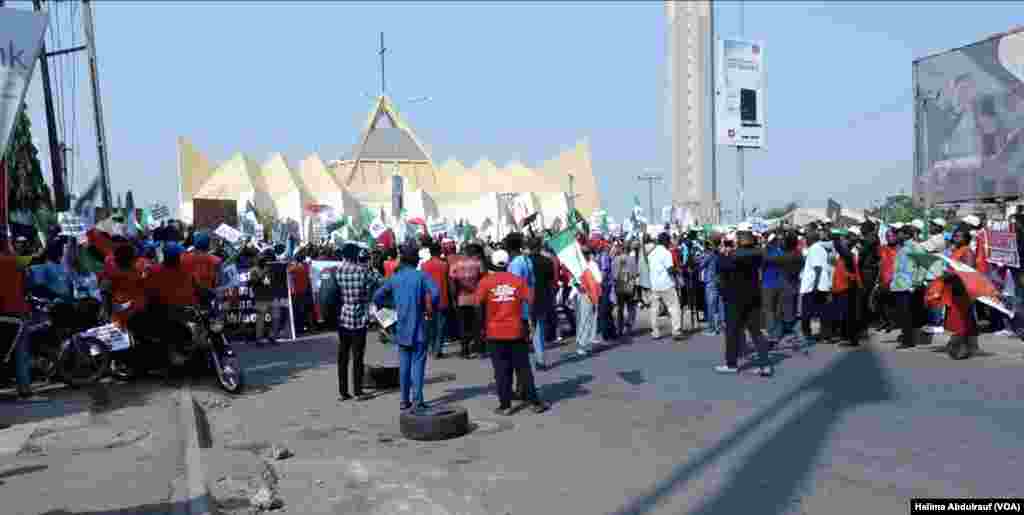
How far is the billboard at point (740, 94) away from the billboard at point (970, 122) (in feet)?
29.6

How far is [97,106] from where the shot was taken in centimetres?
2047

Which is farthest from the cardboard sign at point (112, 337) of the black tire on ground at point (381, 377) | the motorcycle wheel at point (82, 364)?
the black tire on ground at point (381, 377)

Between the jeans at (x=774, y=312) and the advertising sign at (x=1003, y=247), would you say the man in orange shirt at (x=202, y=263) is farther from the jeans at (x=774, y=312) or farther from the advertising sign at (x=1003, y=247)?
the advertising sign at (x=1003, y=247)

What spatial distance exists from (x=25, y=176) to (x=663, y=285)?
17142 millimetres

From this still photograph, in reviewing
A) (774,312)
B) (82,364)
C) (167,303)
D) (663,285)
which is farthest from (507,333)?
(663,285)

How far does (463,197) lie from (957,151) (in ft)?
274

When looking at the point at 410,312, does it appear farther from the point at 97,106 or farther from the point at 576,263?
the point at 97,106

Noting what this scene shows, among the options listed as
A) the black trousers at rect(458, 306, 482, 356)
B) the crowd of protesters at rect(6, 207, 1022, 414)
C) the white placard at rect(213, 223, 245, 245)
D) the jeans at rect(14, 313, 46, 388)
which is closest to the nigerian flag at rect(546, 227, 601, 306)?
the crowd of protesters at rect(6, 207, 1022, 414)

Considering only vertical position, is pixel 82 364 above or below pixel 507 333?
below

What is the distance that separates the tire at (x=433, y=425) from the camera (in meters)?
7.77

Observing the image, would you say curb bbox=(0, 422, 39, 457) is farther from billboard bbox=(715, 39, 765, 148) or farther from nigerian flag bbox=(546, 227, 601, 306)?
billboard bbox=(715, 39, 765, 148)

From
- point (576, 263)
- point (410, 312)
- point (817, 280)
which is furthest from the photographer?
point (817, 280)

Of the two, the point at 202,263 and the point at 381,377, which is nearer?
the point at 381,377

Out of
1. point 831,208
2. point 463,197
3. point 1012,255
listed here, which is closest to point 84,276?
point 1012,255
